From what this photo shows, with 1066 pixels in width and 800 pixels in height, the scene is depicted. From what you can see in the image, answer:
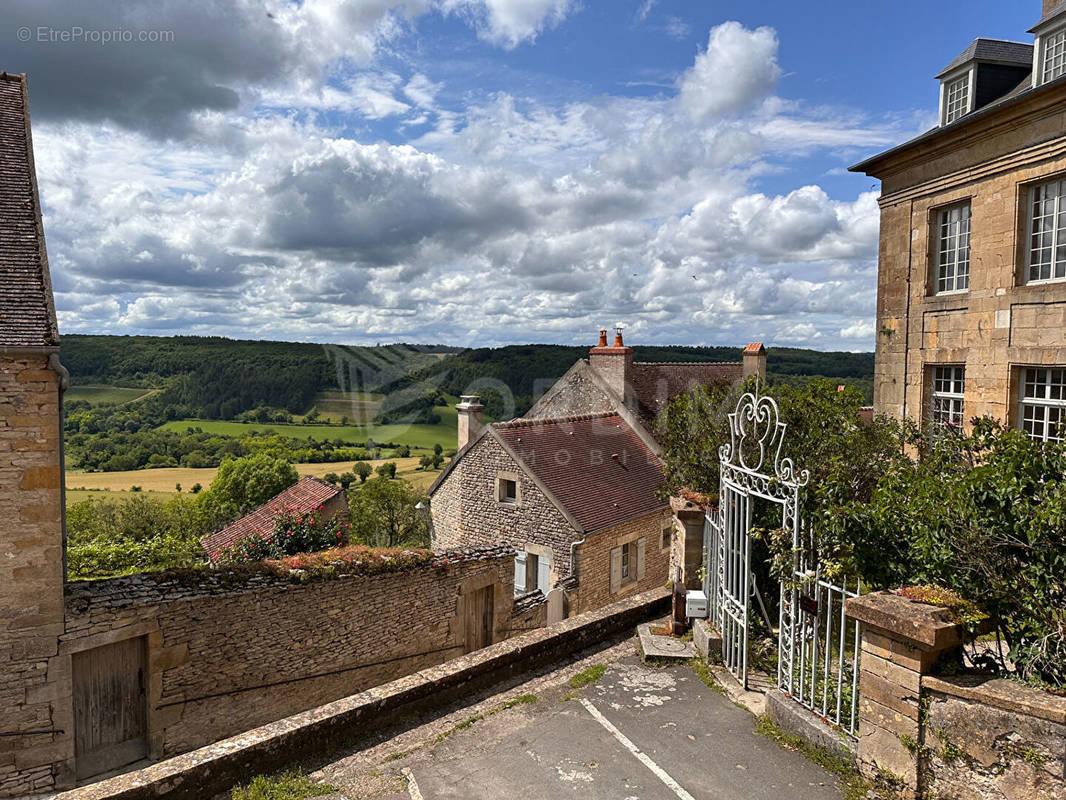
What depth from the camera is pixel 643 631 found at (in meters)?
7.87

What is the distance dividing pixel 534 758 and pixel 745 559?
2.64 m

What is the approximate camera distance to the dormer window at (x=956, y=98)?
12.2m

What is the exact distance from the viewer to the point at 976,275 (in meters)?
11.6

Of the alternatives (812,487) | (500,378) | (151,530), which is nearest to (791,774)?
(812,487)

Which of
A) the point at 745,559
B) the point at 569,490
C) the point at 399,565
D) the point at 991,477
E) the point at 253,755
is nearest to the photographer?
the point at 991,477

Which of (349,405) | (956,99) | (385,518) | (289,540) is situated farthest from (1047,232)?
(349,405)

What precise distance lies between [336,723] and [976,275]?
12.5m

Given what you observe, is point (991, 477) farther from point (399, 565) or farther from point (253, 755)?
point (399, 565)

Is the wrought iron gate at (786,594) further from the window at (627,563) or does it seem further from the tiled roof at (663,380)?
the tiled roof at (663,380)

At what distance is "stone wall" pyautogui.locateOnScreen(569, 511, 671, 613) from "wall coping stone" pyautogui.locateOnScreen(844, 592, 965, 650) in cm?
1114

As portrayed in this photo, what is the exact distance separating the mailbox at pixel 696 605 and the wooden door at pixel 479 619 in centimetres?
564

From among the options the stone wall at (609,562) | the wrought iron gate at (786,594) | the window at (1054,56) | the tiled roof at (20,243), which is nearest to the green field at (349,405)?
the stone wall at (609,562)

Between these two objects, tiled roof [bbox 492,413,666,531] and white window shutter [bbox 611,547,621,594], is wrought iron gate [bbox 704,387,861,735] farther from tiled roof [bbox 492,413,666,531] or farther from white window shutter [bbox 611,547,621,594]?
white window shutter [bbox 611,547,621,594]

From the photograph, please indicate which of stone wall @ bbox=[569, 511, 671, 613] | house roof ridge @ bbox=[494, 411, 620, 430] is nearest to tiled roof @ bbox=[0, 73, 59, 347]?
house roof ridge @ bbox=[494, 411, 620, 430]
